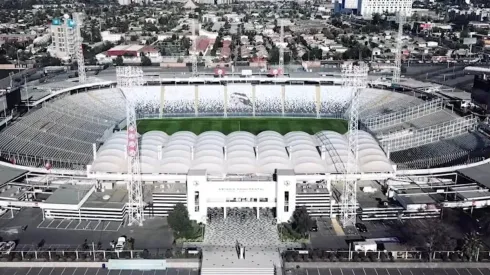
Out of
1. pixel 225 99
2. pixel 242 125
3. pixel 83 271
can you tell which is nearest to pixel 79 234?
pixel 83 271

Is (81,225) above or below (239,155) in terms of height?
below

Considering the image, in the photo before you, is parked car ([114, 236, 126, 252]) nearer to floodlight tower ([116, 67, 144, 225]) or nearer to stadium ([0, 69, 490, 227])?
floodlight tower ([116, 67, 144, 225])

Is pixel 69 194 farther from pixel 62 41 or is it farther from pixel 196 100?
pixel 62 41

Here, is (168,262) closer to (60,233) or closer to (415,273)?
(60,233)

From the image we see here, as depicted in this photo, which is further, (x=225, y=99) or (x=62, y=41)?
(x=62, y=41)

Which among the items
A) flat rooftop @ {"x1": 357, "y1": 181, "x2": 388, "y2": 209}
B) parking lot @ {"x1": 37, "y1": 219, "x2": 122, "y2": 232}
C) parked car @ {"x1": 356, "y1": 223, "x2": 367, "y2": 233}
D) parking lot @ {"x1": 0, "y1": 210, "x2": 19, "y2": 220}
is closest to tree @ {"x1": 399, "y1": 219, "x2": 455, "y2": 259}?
parked car @ {"x1": 356, "y1": 223, "x2": 367, "y2": 233}

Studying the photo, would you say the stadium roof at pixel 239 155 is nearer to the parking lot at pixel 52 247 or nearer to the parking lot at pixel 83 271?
the parking lot at pixel 52 247

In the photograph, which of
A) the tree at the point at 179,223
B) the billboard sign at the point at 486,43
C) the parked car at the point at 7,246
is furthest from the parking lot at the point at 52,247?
the billboard sign at the point at 486,43

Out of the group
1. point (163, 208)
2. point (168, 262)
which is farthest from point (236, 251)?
point (163, 208)
